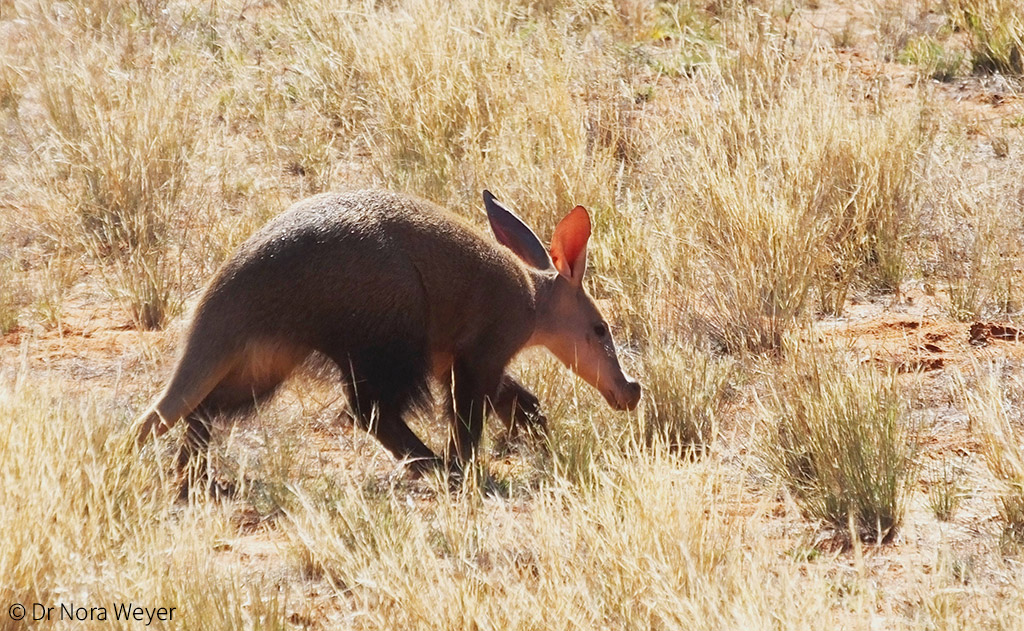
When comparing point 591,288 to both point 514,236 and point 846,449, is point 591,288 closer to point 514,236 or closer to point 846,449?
point 514,236

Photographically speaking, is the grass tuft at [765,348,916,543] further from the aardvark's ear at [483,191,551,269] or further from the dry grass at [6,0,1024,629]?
the aardvark's ear at [483,191,551,269]

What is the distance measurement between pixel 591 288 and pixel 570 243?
1156mm

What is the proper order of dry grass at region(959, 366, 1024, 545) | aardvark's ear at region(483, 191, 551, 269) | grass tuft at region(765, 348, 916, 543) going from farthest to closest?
aardvark's ear at region(483, 191, 551, 269)
grass tuft at region(765, 348, 916, 543)
dry grass at region(959, 366, 1024, 545)

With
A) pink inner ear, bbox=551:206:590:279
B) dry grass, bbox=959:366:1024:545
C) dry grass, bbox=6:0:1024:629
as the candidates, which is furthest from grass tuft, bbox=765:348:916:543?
pink inner ear, bbox=551:206:590:279

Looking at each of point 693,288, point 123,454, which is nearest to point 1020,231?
point 693,288

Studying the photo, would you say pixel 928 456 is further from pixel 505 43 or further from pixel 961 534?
pixel 505 43

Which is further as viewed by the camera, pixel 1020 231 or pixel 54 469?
pixel 1020 231

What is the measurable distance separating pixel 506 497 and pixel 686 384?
39.0 inches

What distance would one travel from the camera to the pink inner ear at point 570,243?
617 centimetres

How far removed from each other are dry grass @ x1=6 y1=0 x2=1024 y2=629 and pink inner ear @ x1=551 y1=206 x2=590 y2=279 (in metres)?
0.48

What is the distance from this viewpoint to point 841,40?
1046 cm

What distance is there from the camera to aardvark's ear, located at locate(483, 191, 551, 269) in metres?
6.41

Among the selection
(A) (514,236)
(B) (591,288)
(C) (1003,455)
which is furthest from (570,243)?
(C) (1003,455)

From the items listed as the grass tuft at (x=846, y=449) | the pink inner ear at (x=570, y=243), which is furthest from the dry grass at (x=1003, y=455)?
the pink inner ear at (x=570, y=243)
